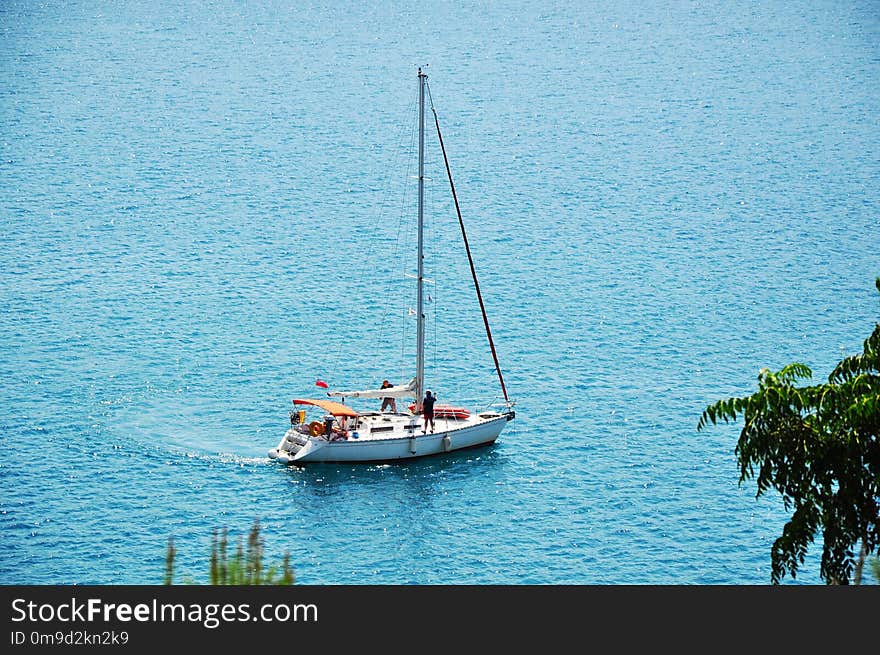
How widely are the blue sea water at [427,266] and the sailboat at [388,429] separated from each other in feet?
2.54

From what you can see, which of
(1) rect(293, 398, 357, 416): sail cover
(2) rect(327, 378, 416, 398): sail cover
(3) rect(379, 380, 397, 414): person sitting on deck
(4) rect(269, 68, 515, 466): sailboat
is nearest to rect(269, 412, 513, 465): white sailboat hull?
(4) rect(269, 68, 515, 466): sailboat

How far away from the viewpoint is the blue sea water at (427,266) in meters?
63.4

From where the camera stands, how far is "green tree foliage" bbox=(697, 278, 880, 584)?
107 ft

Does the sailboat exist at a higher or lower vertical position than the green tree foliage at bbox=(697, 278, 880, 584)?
lower

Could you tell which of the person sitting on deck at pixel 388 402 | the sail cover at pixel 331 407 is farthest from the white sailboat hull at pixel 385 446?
the person sitting on deck at pixel 388 402

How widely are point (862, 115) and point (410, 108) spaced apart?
4022 centimetres

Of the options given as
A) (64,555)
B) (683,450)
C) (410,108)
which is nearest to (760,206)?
(410,108)

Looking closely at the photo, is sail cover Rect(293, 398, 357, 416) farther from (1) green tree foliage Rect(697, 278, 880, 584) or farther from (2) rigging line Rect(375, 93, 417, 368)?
(1) green tree foliage Rect(697, 278, 880, 584)

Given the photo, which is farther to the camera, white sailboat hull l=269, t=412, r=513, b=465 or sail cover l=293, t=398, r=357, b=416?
sail cover l=293, t=398, r=357, b=416

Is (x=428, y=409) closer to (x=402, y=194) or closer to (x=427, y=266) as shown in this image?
(x=427, y=266)

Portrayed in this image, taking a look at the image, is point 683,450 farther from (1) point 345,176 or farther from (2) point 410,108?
(2) point 410,108

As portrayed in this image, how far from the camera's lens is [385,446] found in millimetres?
68062

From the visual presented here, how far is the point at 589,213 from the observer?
365ft
